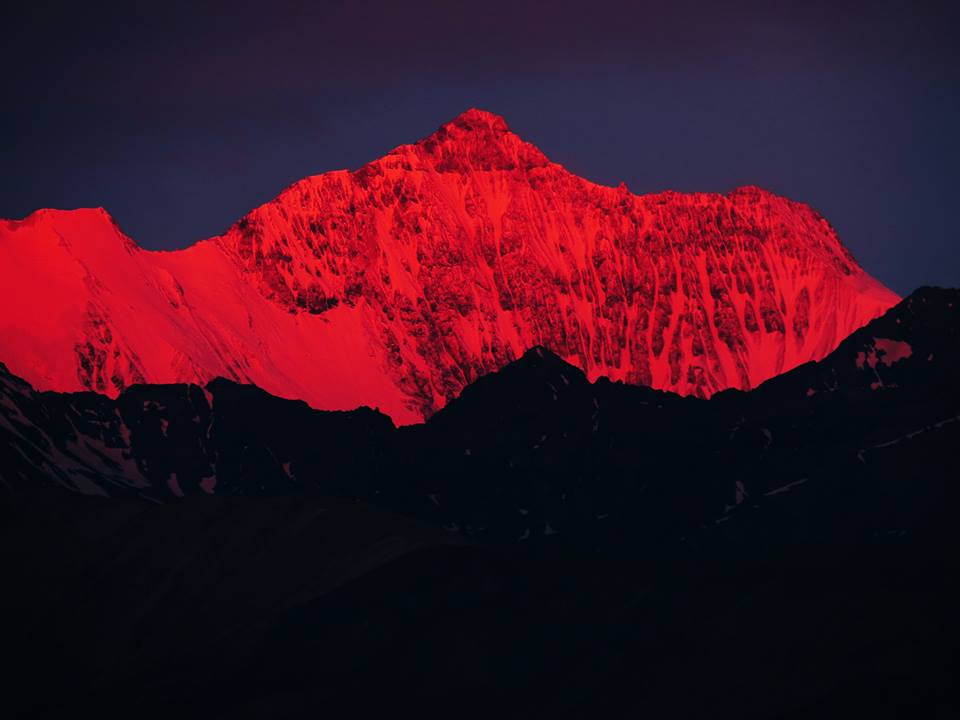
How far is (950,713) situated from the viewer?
7441 inches

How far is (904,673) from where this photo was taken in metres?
200

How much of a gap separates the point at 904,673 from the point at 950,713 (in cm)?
1109

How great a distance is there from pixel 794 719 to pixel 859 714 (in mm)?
6112

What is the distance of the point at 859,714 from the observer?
637ft

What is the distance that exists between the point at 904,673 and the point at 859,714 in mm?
7340

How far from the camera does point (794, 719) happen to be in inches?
7820

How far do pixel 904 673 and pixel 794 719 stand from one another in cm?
898
